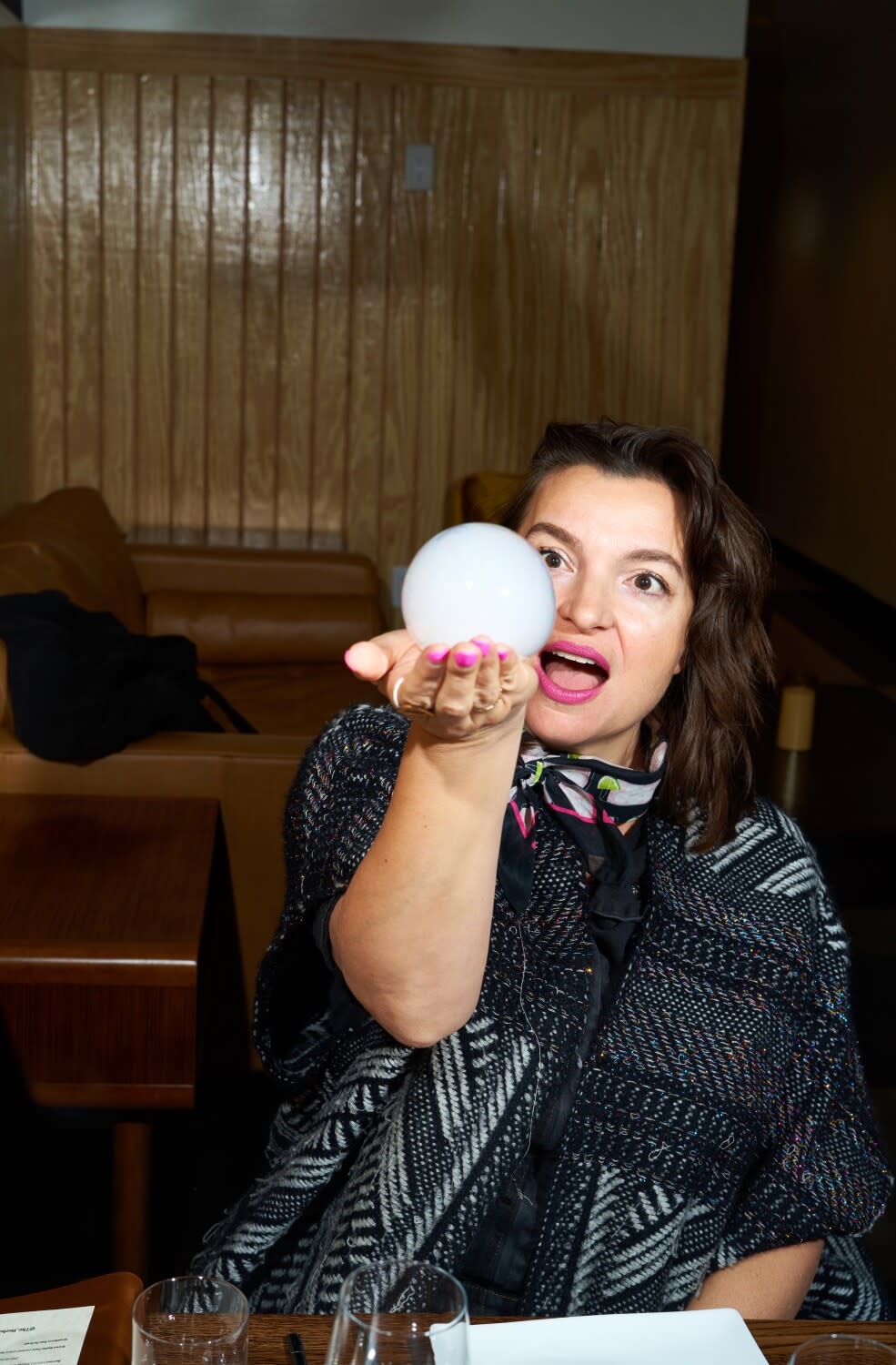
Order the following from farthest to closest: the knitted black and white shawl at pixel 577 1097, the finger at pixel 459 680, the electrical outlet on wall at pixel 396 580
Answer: the electrical outlet on wall at pixel 396 580, the knitted black and white shawl at pixel 577 1097, the finger at pixel 459 680

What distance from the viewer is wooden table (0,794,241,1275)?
2123 mm

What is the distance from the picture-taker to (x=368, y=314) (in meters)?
5.25

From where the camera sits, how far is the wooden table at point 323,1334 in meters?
0.95

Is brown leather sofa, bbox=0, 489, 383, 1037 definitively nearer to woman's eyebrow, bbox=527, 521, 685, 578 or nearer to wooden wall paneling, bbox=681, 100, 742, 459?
woman's eyebrow, bbox=527, 521, 685, 578

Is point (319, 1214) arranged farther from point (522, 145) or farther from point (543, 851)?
point (522, 145)

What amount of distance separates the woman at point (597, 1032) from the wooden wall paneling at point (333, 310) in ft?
13.0

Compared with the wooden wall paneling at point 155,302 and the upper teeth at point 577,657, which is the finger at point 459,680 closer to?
the upper teeth at point 577,657

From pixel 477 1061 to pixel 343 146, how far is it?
14.7 feet

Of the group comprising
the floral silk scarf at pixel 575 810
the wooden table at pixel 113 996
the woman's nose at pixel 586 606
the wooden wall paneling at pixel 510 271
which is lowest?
the wooden table at pixel 113 996

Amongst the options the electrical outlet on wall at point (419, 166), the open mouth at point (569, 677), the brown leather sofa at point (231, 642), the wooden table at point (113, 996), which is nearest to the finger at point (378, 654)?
the open mouth at point (569, 677)

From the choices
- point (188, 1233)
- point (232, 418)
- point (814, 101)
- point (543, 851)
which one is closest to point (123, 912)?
point (188, 1233)

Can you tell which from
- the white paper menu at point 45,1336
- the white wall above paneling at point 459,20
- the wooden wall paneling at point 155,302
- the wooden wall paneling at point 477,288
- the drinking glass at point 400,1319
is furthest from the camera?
the wooden wall paneling at point 477,288

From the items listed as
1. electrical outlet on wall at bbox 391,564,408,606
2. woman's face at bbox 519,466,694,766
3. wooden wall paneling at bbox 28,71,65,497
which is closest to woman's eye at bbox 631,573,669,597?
woman's face at bbox 519,466,694,766

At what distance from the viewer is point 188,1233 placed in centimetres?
243
